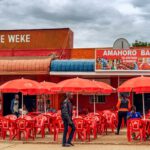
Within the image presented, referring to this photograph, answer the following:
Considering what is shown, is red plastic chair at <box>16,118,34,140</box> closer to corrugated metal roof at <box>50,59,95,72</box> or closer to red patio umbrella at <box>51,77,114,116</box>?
red patio umbrella at <box>51,77,114,116</box>

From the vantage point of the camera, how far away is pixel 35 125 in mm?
18047

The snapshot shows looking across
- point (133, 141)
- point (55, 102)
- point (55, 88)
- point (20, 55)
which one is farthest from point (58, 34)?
point (133, 141)

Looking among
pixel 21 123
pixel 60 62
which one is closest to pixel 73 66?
pixel 60 62

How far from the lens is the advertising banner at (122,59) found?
2591 centimetres

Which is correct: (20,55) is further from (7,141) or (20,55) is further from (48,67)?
(7,141)

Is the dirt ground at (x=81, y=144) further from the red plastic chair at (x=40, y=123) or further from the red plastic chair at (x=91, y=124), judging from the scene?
the red plastic chair at (x=40, y=123)

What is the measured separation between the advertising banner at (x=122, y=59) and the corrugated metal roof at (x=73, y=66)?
71 centimetres

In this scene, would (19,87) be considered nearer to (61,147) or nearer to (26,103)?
(61,147)

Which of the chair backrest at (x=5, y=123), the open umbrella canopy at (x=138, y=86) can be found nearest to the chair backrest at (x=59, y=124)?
the chair backrest at (x=5, y=123)

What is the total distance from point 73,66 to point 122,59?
9.30 feet

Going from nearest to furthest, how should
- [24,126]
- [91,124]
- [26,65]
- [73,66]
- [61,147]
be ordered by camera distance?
[61,147] → [24,126] → [91,124] → [73,66] → [26,65]

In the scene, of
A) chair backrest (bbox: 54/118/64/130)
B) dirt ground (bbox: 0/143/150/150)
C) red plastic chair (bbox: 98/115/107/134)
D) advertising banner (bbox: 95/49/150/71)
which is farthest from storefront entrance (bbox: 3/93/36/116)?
dirt ground (bbox: 0/143/150/150)

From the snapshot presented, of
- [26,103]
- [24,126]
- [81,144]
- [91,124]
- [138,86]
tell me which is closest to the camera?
[81,144]

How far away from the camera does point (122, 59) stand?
85.7 feet
